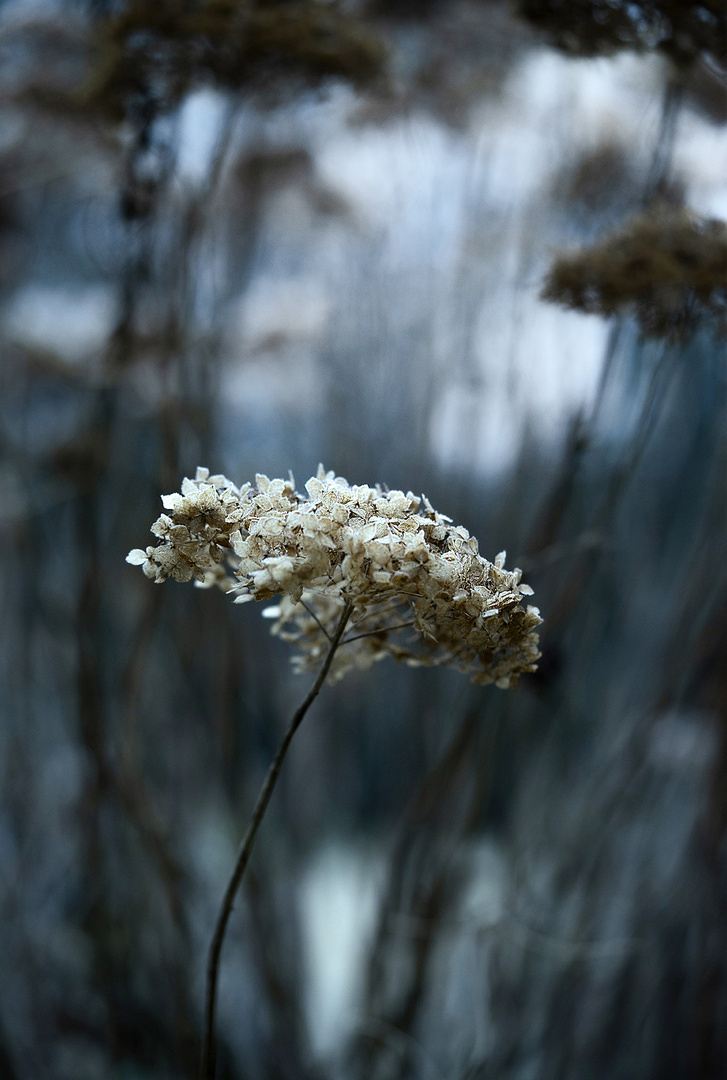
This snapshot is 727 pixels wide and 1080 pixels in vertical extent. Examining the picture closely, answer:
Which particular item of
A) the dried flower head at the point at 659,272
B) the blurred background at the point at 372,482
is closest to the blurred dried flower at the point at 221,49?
the blurred background at the point at 372,482

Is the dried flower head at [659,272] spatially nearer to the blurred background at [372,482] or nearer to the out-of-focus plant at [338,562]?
the blurred background at [372,482]

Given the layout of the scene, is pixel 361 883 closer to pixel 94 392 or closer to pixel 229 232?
pixel 94 392

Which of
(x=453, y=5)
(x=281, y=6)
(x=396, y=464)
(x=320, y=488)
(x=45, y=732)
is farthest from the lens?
(x=45, y=732)

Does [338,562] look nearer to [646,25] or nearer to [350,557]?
[350,557]

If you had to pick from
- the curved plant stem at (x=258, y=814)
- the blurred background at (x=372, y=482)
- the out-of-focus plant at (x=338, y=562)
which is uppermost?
the blurred background at (x=372, y=482)

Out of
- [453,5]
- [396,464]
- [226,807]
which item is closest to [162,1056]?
[226,807]

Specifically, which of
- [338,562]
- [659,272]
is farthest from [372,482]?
[338,562]

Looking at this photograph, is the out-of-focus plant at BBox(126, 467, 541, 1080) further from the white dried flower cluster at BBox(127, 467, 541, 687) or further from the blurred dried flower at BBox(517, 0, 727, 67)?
the blurred dried flower at BBox(517, 0, 727, 67)

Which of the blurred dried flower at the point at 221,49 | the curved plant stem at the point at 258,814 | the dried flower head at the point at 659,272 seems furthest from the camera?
the blurred dried flower at the point at 221,49
